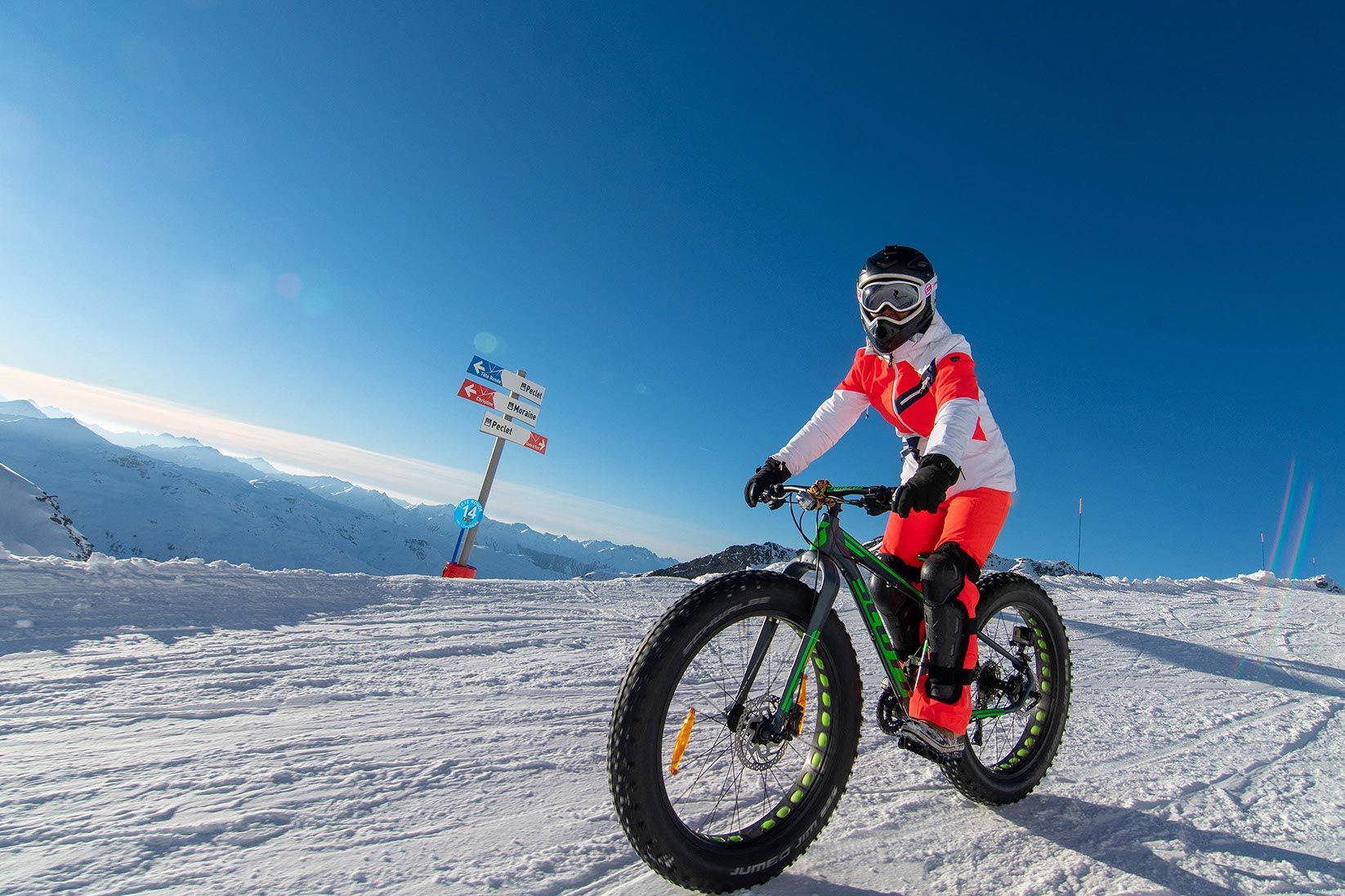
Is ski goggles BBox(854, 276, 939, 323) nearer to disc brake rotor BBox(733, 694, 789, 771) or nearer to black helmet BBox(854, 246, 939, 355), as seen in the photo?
black helmet BBox(854, 246, 939, 355)

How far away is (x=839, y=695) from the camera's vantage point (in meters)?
2.11

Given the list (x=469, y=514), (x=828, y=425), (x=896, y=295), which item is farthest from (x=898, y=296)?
(x=469, y=514)

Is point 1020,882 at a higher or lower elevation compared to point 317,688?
higher

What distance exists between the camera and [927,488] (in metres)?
2.19

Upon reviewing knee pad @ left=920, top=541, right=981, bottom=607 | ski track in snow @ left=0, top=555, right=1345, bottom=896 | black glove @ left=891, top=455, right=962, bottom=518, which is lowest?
ski track in snow @ left=0, top=555, right=1345, bottom=896

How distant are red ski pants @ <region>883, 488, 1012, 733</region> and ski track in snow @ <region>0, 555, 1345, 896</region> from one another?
40cm

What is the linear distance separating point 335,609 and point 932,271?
536cm

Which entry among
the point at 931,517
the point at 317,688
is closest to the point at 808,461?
the point at 931,517

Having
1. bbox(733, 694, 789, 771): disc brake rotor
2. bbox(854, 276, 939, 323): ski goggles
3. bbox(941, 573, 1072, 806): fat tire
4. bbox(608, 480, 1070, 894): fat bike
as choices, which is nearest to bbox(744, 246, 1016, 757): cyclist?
bbox(854, 276, 939, 323): ski goggles

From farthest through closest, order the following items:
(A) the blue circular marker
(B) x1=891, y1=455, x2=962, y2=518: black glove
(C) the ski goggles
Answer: (A) the blue circular marker, (C) the ski goggles, (B) x1=891, y1=455, x2=962, y2=518: black glove

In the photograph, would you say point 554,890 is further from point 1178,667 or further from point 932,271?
point 1178,667

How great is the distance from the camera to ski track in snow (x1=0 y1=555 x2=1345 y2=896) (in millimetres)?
1771

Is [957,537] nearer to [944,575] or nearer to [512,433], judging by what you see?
[944,575]

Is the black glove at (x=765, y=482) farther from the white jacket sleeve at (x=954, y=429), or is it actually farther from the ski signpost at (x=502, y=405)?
the ski signpost at (x=502, y=405)
